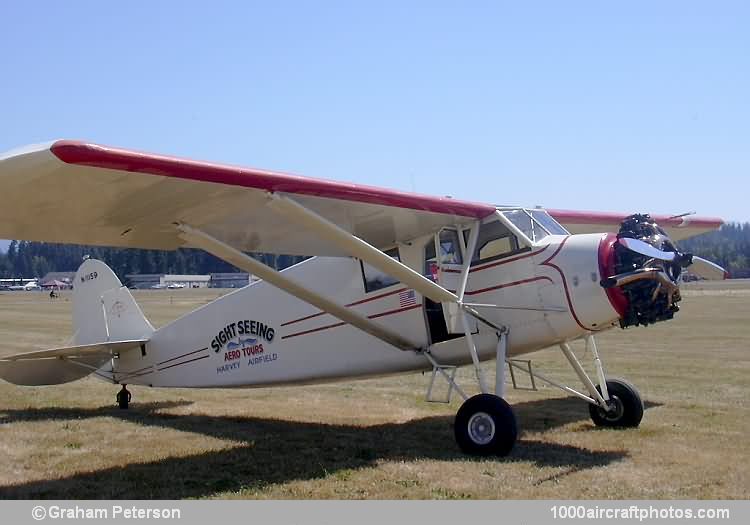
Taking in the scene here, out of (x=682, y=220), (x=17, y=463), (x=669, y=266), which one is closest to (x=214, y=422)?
(x=17, y=463)

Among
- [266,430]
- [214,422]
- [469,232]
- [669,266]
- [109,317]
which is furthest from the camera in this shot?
[109,317]

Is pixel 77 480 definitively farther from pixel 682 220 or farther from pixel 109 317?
pixel 682 220

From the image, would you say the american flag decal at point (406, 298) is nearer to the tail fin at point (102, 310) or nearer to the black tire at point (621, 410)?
the black tire at point (621, 410)

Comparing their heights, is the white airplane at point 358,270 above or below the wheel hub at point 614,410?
above

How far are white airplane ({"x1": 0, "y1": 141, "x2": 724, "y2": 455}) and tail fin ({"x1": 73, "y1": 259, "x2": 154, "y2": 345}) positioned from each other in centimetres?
100

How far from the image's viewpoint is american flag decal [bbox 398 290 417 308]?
8641 millimetres

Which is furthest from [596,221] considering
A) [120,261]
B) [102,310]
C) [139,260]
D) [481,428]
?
[139,260]

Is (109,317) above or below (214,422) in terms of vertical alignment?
above

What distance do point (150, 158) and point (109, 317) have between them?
251 inches

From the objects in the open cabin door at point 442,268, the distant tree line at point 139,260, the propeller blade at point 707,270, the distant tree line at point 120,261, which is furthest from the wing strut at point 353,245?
the distant tree line at point 139,260

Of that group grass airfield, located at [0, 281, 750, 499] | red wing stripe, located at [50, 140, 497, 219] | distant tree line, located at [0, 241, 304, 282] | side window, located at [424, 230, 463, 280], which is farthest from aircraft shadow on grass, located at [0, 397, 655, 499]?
distant tree line, located at [0, 241, 304, 282]

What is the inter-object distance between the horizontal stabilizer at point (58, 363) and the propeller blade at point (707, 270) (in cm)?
771

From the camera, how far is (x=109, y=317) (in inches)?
460

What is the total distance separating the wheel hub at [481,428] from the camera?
23.6 feet
